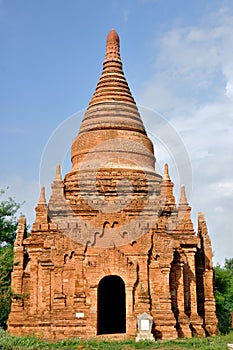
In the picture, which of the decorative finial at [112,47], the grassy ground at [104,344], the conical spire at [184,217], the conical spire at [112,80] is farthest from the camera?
the decorative finial at [112,47]

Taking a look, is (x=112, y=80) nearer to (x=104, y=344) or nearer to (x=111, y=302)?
(x=111, y=302)

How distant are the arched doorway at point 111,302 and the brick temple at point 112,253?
40 millimetres

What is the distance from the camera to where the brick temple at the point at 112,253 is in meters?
16.4

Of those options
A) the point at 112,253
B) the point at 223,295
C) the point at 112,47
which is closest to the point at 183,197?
the point at 112,253

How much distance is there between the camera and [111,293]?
20562 millimetres

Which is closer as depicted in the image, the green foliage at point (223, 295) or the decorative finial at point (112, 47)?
the decorative finial at point (112, 47)

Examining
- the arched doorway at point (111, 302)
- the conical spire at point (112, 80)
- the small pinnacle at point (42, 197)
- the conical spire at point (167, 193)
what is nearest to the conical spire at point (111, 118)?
the conical spire at point (112, 80)

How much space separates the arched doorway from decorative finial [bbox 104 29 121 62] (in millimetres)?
10646

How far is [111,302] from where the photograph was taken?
2052 cm

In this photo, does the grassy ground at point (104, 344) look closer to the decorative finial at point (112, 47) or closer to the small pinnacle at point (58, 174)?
the small pinnacle at point (58, 174)

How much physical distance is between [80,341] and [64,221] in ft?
13.7

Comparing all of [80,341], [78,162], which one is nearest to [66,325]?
[80,341]

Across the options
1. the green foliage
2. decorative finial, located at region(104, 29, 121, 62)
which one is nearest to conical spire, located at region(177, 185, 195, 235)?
decorative finial, located at region(104, 29, 121, 62)

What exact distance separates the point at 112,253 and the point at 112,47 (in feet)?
39.5
